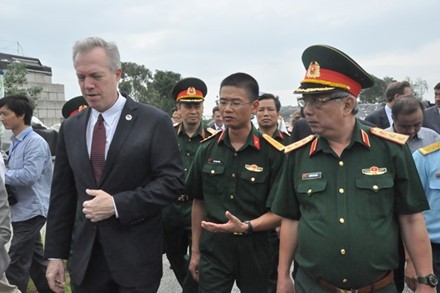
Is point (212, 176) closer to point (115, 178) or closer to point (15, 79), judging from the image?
point (115, 178)

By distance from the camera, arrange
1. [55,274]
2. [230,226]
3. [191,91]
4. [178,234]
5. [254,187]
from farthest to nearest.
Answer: [191,91]
[178,234]
[254,187]
[230,226]
[55,274]

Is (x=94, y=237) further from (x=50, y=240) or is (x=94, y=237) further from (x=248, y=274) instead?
(x=248, y=274)

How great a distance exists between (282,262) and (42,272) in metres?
3.13

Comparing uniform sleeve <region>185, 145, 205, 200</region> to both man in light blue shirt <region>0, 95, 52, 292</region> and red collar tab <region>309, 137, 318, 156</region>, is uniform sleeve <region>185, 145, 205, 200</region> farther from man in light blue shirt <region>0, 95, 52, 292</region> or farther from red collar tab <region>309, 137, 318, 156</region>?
man in light blue shirt <region>0, 95, 52, 292</region>

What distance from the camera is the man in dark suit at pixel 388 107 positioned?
19.8 ft

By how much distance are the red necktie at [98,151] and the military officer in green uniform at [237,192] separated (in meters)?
0.93

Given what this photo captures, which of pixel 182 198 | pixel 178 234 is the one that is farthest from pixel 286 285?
pixel 178 234

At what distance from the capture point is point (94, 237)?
8.79 ft

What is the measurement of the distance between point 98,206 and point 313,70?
1365 mm

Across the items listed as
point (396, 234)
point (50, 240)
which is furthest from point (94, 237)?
point (396, 234)

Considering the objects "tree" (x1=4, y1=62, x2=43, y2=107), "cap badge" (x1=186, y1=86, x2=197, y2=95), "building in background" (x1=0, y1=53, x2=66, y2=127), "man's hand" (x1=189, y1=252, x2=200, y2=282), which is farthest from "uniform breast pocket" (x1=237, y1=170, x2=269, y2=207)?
"building in background" (x1=0, y1=53, x2=66, y2=127)

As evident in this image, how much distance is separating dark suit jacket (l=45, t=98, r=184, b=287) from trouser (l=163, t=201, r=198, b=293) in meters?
1.58

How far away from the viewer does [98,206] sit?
8.07 ft

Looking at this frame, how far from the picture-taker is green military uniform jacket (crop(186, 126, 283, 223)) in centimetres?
339
